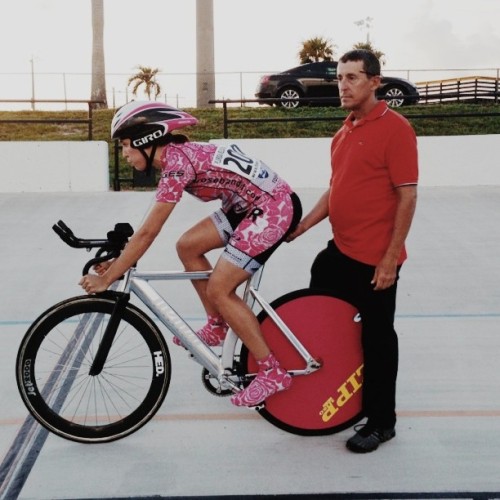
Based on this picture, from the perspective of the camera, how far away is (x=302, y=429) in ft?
11.7

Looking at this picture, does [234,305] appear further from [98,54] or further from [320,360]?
[98,54]

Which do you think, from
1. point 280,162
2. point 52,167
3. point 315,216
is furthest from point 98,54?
point 315,216

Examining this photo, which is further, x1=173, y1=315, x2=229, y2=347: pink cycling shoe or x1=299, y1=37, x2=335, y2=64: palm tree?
x1=299, y1=37, x2=335, y2=64: palm tree

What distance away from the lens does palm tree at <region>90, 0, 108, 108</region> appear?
2564 cm

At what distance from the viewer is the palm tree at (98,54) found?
84.1 feet

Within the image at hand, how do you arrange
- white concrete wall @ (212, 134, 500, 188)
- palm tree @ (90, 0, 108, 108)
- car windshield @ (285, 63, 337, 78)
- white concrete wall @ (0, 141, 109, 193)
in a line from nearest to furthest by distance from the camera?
white concrete wall @ (0, 141, 109, 193), white concrete wall @ (212, 134, 500, 188), car windshield @ (285, 63, 337, 78), palm tree @ (90, 0, 108, 108)

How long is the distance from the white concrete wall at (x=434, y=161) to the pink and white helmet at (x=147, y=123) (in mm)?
9421

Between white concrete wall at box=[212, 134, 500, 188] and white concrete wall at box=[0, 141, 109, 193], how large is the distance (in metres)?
1.93

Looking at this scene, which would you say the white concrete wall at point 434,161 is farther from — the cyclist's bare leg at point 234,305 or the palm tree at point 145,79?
the palm tree at point 145,79

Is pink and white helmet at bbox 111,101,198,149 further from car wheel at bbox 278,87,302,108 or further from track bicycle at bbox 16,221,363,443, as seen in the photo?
car wheel at bbox 278,87,302,108

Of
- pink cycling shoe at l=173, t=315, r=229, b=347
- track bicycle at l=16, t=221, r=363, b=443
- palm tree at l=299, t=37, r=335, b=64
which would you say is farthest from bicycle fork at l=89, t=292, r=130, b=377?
palm tree at l=299, t=37, r=335, b=64

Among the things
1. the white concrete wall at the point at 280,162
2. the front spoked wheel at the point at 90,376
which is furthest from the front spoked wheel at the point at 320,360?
the white concrete wall at the point at 280,162

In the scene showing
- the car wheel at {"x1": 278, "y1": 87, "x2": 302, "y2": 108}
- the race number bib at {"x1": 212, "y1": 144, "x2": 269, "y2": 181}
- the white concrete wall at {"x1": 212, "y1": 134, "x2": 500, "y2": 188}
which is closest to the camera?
the race number bib at {"x1": 212, "y1": 144, "x2": 269, "y2": 181}

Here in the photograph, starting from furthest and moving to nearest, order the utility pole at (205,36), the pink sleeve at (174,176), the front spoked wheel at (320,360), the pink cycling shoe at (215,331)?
1. the utility pole at (205,36)
2. the pink cycling shoe at (215,331)
3. the front spoked wheel at (320,360)
4. the pink sleeve at (174,176)
